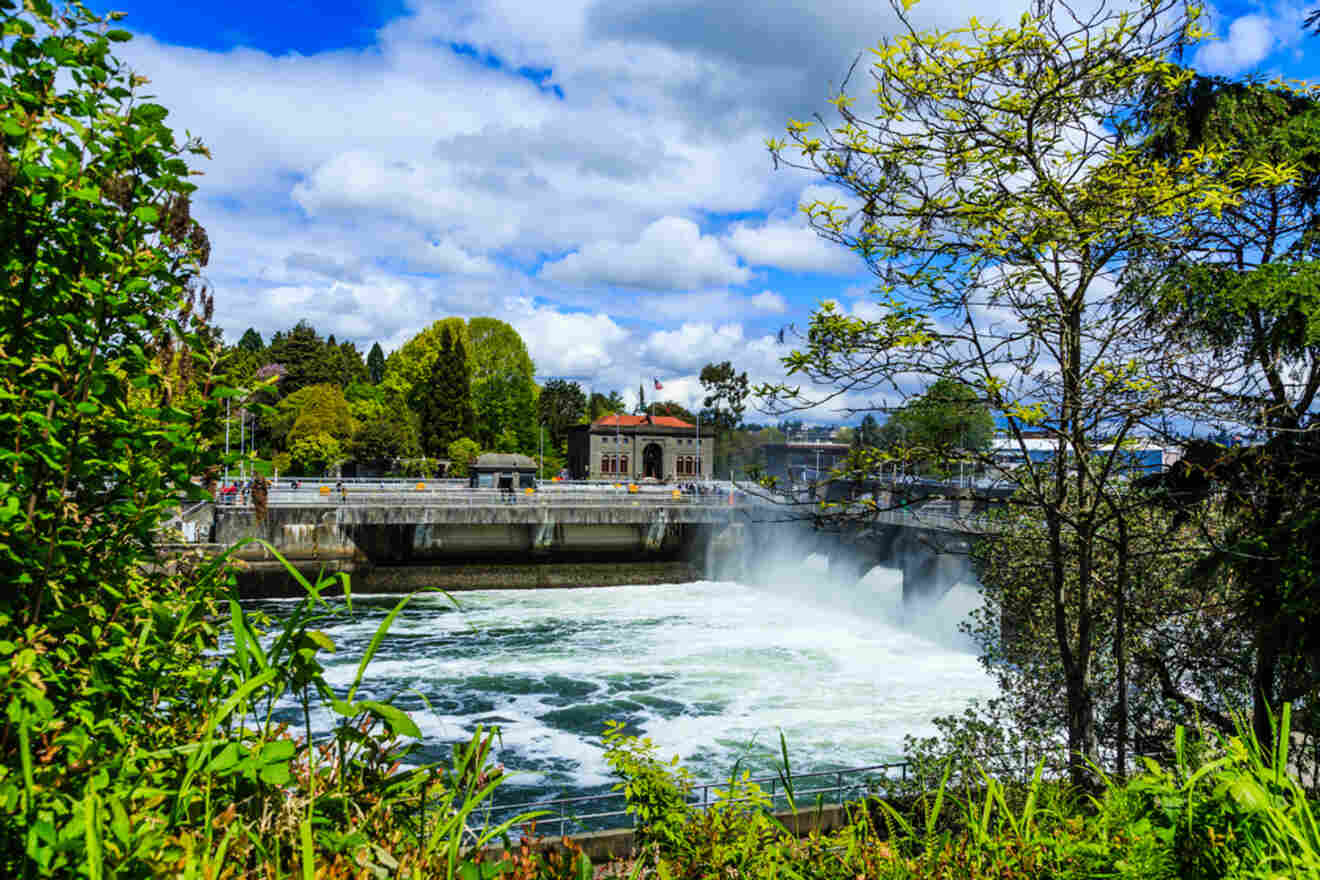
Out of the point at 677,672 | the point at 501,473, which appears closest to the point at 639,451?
the point at 501,473

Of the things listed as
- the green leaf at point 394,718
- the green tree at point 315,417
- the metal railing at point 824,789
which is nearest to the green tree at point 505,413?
the green tree at point 315,417

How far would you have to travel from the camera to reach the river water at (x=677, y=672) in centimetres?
1942

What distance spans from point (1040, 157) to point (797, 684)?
20741 millimetres

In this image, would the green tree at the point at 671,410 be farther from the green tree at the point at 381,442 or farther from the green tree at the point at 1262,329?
the green tree at the point at 1262,329

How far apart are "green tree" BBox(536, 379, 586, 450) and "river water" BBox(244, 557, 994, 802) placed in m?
57.9

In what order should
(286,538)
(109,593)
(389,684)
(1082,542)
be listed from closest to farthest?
(109,593) → (1082,542) → (389,684) → (286,538)

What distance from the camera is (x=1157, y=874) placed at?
2266mm

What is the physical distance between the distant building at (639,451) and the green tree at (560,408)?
713 inches

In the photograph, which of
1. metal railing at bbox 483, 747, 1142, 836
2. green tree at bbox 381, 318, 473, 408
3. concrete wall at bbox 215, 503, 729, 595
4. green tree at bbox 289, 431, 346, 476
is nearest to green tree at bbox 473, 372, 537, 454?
green tree at bbox 381, 318, 473, 408

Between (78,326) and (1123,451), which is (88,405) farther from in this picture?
(1123,451)

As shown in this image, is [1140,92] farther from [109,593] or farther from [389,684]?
[389,684]

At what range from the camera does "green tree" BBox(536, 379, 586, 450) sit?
9756cm

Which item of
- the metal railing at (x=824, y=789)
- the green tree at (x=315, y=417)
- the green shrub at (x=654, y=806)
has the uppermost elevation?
the green tree at (x=315, y=417)

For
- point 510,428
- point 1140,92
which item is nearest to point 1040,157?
point 1140,92
